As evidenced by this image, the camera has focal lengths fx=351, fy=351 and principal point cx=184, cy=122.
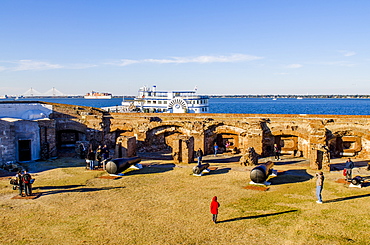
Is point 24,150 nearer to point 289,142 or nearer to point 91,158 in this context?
point 91,158

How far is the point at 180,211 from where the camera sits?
38.6 ft

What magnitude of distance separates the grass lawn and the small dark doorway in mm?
4858

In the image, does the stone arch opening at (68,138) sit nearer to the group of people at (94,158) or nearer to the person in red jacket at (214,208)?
the group of people at (94,158)

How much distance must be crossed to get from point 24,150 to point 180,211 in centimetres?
1356

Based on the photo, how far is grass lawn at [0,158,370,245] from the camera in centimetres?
965

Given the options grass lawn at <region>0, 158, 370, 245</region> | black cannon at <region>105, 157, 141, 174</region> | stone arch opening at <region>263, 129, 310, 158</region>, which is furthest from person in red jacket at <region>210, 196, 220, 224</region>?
stone arch opening at <region>263, 129, 310, 158</region>

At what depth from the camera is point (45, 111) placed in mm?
25328

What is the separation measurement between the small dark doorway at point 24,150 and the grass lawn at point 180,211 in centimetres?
486

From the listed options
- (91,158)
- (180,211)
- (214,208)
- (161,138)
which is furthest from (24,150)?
(214,208)

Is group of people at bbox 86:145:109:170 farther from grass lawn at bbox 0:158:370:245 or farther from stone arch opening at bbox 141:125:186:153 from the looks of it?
stone arch opening at bbox 141:125:186:153

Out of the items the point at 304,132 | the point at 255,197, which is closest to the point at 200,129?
the point at 304,132

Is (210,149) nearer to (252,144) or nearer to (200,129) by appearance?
(200,129)

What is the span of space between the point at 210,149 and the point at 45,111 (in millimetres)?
A: 12172

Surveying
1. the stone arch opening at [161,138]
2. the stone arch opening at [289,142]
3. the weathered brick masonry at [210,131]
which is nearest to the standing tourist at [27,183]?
the weathered brick masonry at [210,131]
